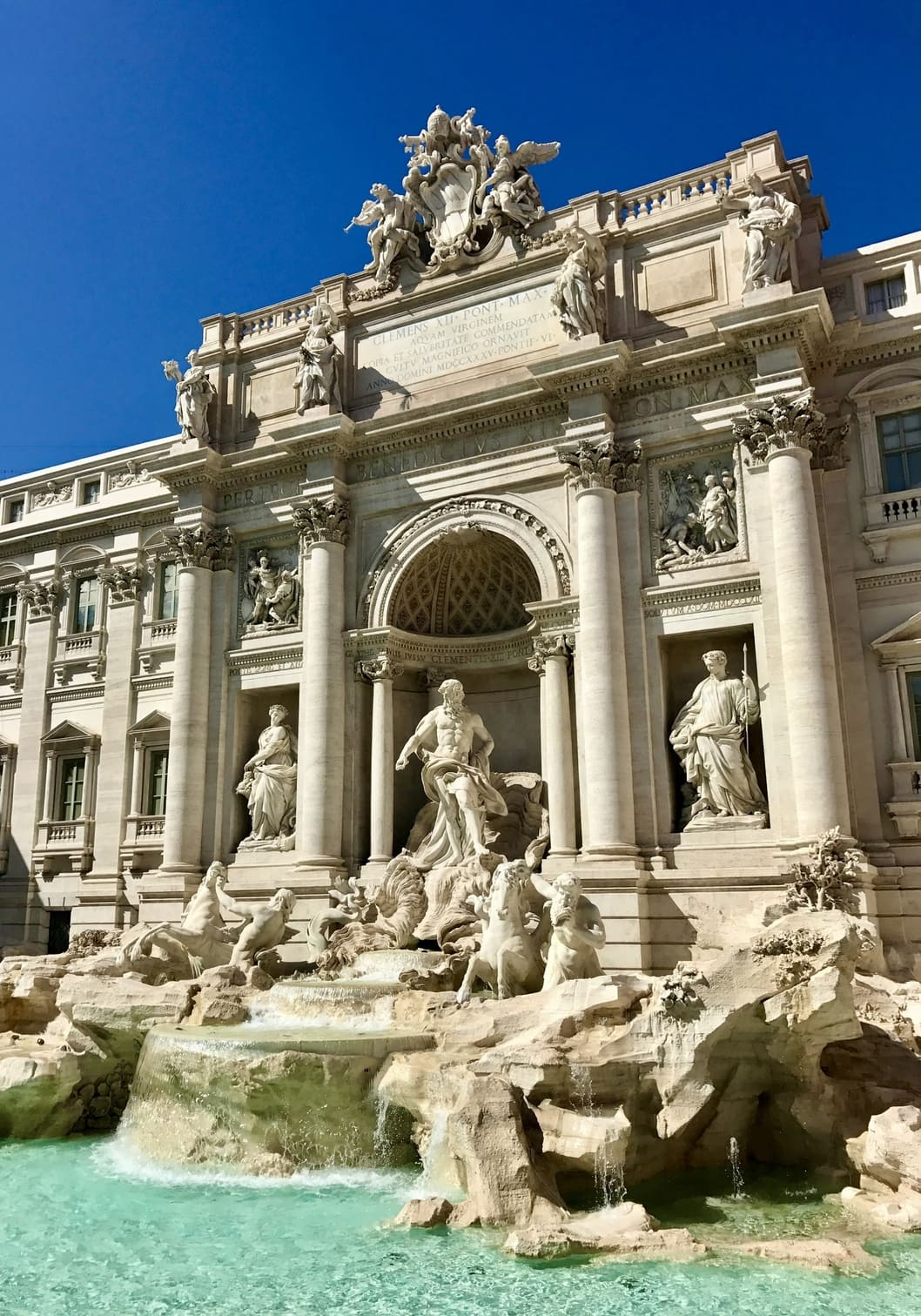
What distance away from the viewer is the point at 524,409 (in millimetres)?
20047

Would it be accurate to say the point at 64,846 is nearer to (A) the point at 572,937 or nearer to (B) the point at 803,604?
(A) the point at 572,937

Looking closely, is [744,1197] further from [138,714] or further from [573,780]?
[138,714]

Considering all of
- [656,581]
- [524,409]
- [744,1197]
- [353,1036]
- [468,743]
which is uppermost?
[524,409]

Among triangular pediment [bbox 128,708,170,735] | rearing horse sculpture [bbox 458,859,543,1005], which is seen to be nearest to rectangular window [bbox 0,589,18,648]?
triangular pediment [bbox 128,708,170,735]

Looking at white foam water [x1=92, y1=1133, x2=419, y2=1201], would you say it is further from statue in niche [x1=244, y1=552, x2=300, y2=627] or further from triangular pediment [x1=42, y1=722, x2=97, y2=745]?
triangular pediment [x1=42, y1=722, x2=97, y2=745]

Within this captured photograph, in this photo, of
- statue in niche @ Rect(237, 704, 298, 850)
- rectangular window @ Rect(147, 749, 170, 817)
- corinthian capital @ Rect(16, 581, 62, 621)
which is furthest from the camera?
corinthian capital @ Rect(16, 581, 62, 621)

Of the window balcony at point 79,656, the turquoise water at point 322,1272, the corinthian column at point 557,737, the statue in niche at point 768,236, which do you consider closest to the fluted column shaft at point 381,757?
the corinthian column at point 557,737

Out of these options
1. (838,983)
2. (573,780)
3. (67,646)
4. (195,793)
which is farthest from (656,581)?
(67,646)

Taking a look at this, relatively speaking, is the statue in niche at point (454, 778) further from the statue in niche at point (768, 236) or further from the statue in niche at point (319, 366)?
the statue in niche at point (768, 236)

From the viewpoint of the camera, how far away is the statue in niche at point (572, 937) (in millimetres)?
13133

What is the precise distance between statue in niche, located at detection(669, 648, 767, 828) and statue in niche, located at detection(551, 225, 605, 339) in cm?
635

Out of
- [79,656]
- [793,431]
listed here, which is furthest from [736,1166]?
[79,656]

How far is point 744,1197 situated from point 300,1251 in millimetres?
4497

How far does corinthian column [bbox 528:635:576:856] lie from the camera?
60.0 ft
